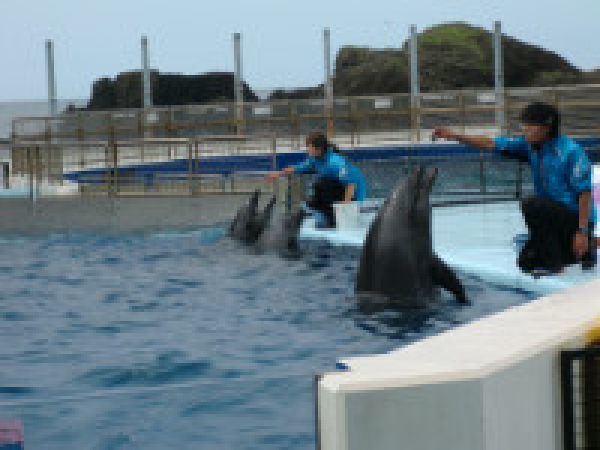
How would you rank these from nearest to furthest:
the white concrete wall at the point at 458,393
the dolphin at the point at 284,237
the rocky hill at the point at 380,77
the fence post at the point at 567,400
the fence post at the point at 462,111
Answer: the white concrete wall at the point at 458,393, the fence post at the point at 567,400, the dolphin at the point at 284,237, the fence post at the point at 462,111, the rocky hill at the point at 380,77

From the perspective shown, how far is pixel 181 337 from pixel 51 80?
24.2m

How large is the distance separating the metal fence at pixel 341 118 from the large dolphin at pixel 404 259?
65.9ft

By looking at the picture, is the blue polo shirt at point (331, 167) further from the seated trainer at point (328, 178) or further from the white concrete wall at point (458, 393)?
the white concrete wall at point (458, 393)

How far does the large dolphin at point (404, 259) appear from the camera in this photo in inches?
324

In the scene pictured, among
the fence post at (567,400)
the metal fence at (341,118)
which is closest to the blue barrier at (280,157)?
the metal fence at (341,118)

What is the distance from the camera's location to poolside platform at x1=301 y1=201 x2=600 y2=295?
337 inches

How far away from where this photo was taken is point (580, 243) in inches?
314

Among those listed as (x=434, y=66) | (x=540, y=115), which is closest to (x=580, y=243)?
(x=540, y=115)

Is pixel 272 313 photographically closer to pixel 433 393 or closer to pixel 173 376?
pixel 173 376

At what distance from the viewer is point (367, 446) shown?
2723 millimetres

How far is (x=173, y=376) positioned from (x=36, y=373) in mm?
786

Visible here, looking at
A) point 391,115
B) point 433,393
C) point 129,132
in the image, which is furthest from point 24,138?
point 433,393

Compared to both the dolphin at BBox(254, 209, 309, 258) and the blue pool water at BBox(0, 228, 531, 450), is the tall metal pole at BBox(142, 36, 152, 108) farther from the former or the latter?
the dolphin at BBox(254, 209, 309, 258)

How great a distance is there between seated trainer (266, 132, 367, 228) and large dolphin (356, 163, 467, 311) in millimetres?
5106
